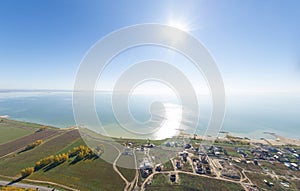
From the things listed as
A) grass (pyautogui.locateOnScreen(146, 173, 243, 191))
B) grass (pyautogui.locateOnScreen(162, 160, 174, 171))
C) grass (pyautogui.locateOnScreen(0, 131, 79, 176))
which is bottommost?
grass (pyautogui.locateOnScreen(0, 131, 79, 176))

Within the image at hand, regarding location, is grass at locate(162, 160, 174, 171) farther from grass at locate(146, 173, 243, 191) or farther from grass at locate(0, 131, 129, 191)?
grass at locate(0, 131, 129, 191)

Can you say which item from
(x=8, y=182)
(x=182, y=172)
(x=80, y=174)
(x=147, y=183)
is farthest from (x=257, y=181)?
(x=8, y=182)

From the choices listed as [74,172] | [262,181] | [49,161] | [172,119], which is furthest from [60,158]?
Result: [172,119]

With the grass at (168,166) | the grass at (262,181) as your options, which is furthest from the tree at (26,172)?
the grass at (262,181)

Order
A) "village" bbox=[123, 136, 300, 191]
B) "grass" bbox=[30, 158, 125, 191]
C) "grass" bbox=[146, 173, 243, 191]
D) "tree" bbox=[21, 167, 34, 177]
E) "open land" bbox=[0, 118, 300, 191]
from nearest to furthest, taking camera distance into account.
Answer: "grass" bbox=[146, 173, 243, 191]
"grass" bbox=[30, 158, 125, 191]
"open land" bbox=[0, 118, 300, 191]
"tree" bbox=[21, 167, 34, 177]
"village" bbox=[123, 136, 300, 191]

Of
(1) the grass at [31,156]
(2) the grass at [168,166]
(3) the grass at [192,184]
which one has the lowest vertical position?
(1) the grass at [31,156]

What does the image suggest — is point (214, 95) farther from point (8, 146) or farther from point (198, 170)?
point (8, 146)

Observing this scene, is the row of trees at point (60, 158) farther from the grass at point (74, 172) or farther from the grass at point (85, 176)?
the grass at point (85, 176)

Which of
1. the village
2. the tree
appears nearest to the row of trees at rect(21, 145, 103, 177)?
the tree

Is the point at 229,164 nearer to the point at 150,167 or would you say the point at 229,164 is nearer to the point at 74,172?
the point at 150,167
